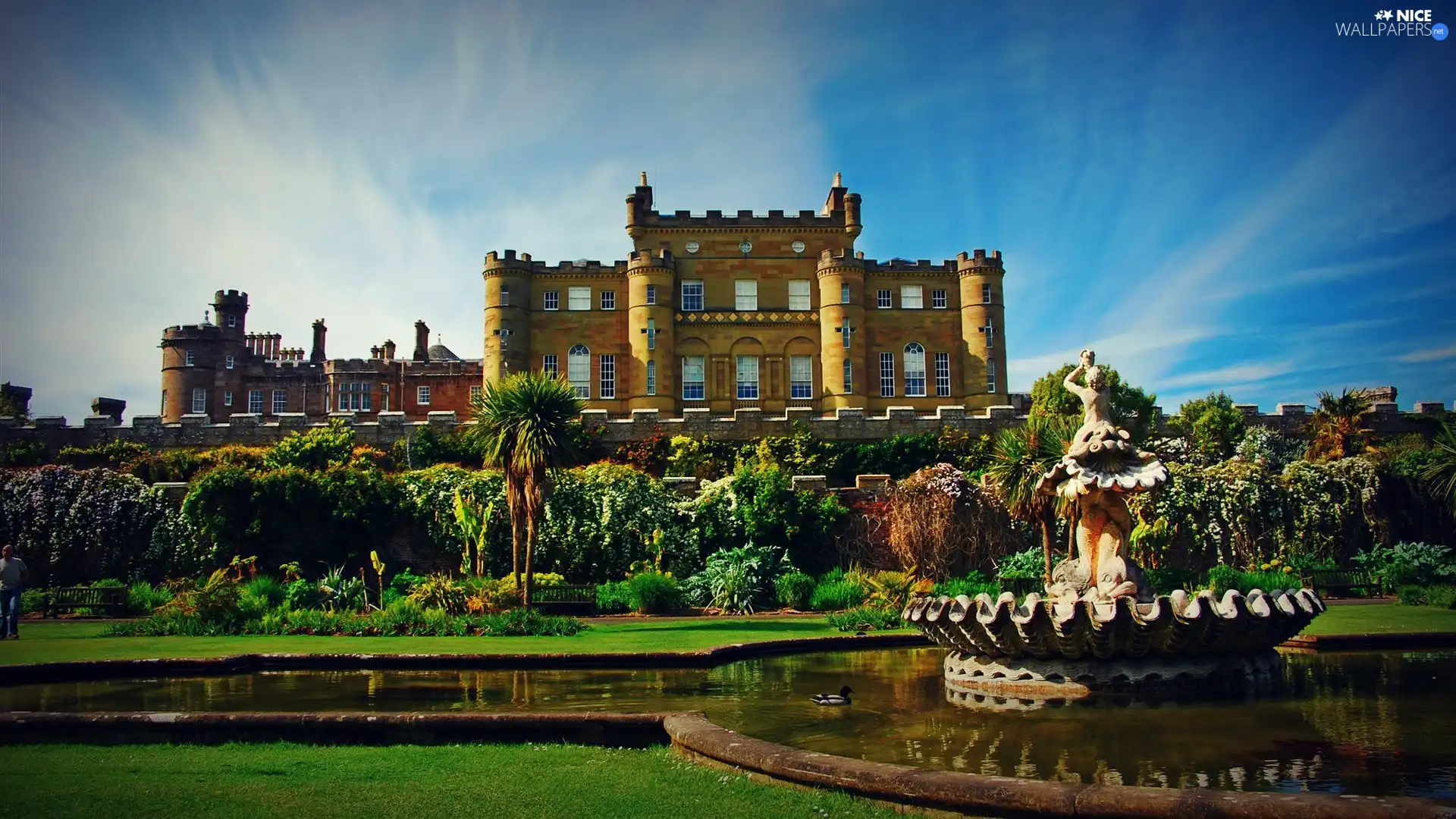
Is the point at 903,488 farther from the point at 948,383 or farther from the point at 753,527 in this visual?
the point at 948,383

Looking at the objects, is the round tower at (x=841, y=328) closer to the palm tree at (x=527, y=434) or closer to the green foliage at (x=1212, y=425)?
the green foliage at (x=1212, y=425)

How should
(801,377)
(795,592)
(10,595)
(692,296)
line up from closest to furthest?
1. (10,595)
2. (795,592)
3. (801,377)
4. (692,296)

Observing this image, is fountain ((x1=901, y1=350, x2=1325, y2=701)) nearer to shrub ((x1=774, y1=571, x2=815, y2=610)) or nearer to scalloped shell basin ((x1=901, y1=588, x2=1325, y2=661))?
scalloped shell basin ((x1=901, y1=588, x2=1325, y2=661))

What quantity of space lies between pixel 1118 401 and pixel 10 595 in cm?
3084

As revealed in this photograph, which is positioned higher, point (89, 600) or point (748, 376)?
point (748, 376)

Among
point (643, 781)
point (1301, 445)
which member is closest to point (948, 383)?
Result: point (1301, 445)

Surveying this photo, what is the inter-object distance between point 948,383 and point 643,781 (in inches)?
1725

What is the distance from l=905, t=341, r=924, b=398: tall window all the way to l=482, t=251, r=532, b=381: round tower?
1765cm

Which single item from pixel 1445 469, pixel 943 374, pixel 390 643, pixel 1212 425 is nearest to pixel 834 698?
pixel 390 643

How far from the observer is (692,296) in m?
49.4

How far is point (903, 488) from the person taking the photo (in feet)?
87.0

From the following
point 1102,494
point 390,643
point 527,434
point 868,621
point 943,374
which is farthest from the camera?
point 943,374

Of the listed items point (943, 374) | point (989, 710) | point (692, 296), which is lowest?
point (989, 710)

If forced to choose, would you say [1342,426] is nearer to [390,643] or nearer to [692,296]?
[692,296]
